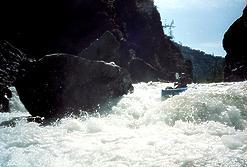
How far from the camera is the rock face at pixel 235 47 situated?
3127 cm

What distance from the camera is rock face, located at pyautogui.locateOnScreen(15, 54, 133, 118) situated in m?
12.8

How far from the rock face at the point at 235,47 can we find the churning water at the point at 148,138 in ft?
68.9

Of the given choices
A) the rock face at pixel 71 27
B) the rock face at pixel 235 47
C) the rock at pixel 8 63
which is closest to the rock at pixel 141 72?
the rock face at pixel 71 27

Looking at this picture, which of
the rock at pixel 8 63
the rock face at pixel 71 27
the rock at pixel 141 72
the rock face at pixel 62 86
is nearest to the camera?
the rock face at pixel 62 86

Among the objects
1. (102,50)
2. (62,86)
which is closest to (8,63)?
(102,50)

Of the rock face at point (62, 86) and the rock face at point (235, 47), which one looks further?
the rock face at point (235, 47)

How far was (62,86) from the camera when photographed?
42.4 ft

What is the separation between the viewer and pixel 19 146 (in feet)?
25.5

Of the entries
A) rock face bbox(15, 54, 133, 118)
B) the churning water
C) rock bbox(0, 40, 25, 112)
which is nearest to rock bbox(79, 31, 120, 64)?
rock bbox(0, 40, 25, 112)

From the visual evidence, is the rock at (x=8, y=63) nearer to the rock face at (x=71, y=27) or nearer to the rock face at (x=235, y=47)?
the rock face at (x=71, y=27)

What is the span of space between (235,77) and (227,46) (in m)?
7.38

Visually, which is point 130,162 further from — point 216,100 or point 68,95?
point 68,95

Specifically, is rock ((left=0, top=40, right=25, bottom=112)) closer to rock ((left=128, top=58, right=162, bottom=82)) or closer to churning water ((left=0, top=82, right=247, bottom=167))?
churning water ((left=0, top=82, right=247, bottom=167))

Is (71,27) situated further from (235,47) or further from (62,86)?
(62,86)
